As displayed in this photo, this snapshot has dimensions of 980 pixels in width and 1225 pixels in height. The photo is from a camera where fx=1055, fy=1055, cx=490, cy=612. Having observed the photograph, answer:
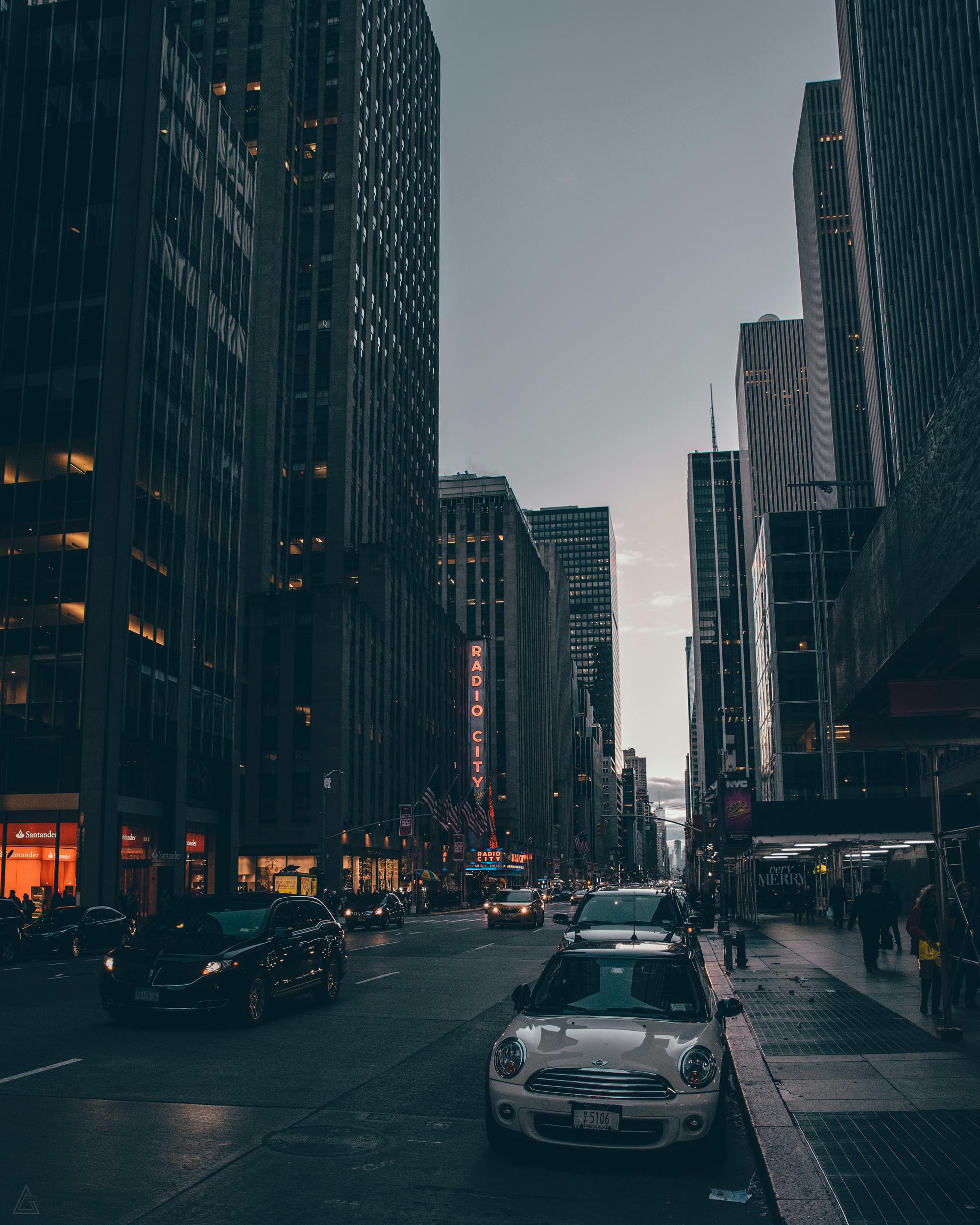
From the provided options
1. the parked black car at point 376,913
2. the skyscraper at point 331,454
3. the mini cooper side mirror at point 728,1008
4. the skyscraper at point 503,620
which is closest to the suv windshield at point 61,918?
the parked black car at point 376,913

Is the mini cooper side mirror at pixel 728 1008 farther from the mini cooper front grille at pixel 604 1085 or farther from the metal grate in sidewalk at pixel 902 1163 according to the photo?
the mini cooper front grille at pixel 604 1085

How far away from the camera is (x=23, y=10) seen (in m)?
56.2

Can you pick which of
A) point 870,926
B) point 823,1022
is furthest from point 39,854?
point 823,1022

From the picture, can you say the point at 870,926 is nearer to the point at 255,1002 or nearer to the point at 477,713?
the point at 255,1002

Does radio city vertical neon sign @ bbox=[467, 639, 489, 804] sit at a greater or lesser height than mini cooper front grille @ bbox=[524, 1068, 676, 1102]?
→ greater

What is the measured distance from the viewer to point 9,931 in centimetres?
2753

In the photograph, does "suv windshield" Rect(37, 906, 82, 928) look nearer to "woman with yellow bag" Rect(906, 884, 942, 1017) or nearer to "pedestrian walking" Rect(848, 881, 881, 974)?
"pedestrian walking" Rect(848, 881, 881, 974)

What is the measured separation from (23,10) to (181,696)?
37.6 metres

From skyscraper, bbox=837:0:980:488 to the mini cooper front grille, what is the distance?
125 feet

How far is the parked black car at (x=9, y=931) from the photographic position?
89.2ft

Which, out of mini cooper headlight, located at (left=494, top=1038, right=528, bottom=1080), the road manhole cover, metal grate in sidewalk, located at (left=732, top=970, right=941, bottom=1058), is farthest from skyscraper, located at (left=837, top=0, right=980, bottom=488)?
the road manhole cover

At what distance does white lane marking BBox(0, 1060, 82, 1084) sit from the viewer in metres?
10.7

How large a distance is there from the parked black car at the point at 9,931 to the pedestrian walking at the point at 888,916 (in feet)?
70.8

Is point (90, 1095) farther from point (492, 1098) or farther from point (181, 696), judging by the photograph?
point (181, 696)
